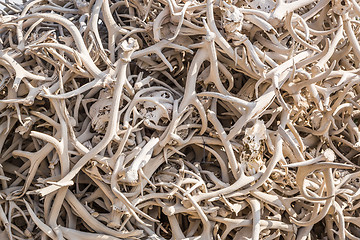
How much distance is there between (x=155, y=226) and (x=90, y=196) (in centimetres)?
13

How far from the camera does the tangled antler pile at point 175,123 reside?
34.3 inches

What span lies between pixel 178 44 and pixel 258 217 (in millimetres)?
354

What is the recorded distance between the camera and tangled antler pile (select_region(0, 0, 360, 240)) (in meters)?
0.87

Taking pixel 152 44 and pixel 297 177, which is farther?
pixel 152 44

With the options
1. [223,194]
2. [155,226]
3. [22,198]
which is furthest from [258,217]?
[22,198]

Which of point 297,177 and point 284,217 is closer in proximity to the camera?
point 297,177

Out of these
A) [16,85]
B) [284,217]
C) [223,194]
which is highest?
[16,85]

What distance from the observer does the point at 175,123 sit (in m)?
0.89

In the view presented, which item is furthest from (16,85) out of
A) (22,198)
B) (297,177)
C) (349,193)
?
(349,193)

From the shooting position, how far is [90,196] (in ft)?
2.97

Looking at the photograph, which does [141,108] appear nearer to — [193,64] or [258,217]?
[193,64]

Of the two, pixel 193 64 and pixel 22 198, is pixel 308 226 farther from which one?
pixel 22 198

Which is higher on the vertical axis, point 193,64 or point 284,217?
point 193,64

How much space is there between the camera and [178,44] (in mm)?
966
